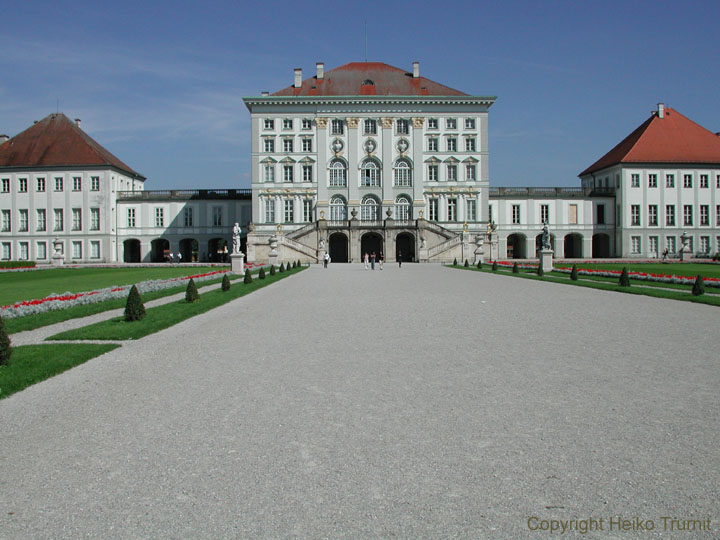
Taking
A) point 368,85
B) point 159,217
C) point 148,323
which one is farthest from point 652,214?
point 148,323

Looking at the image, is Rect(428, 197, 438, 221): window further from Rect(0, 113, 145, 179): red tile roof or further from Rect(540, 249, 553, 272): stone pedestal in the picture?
Rect(0, 113, 145, 179): red tile roof

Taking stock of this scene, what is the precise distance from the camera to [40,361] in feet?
30.2

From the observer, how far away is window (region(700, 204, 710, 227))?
222 ft

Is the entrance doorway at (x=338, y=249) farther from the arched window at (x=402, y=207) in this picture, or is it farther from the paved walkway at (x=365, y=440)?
the paved walkway at (x=365, y=440)

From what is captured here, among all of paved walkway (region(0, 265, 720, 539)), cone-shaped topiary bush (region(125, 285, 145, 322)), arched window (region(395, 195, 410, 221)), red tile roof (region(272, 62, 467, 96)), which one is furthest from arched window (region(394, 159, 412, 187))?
paved walkway (region(0, 265, 720, 539))

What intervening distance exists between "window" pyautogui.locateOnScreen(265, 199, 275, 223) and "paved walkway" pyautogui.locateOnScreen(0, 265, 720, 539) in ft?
185

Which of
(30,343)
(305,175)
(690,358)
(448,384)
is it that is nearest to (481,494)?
(448,384)

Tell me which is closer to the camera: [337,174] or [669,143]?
[337,174]

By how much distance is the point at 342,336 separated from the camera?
1207cm

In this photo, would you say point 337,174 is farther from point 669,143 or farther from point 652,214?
point 669,143

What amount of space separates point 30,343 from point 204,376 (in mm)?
4664

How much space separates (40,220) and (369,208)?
34.3 m

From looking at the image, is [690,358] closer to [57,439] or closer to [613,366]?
[613,366]

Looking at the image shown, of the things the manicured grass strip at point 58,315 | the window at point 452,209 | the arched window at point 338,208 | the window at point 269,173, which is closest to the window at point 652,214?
the window at point 452,209
